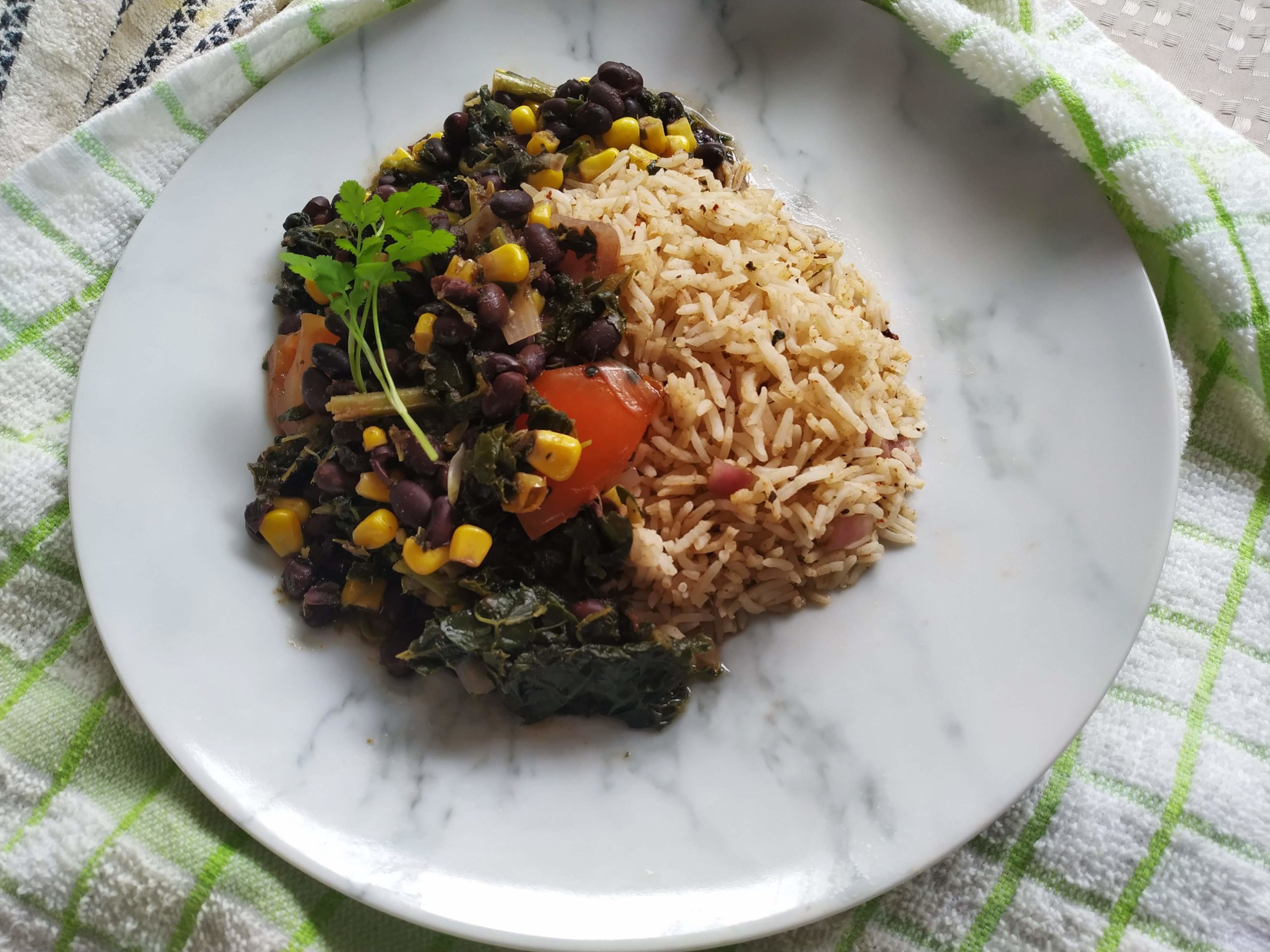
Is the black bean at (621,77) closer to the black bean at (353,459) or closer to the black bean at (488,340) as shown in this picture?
the black bean at (488,340)

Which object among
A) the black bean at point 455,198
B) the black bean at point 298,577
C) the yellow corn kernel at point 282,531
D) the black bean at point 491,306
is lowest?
the black bean at point 298,577

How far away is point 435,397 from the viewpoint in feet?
10.9

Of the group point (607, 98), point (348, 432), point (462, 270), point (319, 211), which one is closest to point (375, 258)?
point (462, 270)

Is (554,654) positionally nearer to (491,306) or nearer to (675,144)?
(491,306)

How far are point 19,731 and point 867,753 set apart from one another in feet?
10.2

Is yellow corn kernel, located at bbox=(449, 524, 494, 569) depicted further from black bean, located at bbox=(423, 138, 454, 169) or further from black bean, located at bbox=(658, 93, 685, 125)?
black bean, located at bbox=(658, 93, 685, 125)

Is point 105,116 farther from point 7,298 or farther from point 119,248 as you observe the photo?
point 7,298

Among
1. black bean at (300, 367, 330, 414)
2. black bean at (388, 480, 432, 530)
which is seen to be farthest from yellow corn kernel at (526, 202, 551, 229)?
black bean at (388, 480, 432, 530)

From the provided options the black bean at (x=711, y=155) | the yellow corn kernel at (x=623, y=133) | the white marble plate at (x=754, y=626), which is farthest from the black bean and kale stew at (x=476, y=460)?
the black bean at (x=711, y=155)

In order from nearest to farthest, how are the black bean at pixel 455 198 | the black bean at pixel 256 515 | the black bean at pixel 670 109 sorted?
the black bean at pixel 256 515
the black bean at pixel 455 198
the black bean at pixel 670 109

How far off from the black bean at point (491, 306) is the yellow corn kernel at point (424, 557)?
2.63ft

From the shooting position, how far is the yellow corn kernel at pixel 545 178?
3918 mm

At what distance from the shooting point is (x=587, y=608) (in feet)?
10.8

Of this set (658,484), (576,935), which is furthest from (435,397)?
(576,935)
